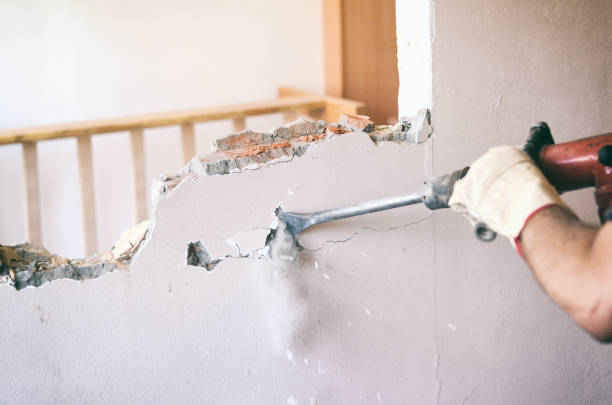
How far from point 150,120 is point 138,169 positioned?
27 cm

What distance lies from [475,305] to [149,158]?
298 cm

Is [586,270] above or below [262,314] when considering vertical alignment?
above

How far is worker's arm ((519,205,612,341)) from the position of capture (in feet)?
3.12

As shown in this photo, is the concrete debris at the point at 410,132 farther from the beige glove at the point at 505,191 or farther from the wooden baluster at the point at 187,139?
the wooden baluster at the point at 187,139

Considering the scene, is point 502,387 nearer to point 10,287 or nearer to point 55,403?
point 55,403

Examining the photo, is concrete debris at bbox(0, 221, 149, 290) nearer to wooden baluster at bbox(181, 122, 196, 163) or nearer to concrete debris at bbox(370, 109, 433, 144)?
concrete debris at bbox(370, 109, 433, 144)

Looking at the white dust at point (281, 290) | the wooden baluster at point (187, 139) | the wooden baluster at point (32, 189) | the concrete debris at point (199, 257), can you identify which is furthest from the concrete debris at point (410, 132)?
the wooden baluster at point (32, 189)

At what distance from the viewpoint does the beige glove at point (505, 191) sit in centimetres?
106

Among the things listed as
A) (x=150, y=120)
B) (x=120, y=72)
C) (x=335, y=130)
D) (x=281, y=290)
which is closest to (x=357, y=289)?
(x=281, y=290)

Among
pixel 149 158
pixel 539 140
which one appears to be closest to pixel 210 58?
pixel 149 158

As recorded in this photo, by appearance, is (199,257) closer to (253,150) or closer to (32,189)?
(253,150)

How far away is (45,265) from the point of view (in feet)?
4.66

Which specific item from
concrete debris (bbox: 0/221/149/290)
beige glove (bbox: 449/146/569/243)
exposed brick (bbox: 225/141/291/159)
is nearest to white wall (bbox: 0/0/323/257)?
concrete debris (bbox: 0/221/149/290)

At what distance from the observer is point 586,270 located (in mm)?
968
